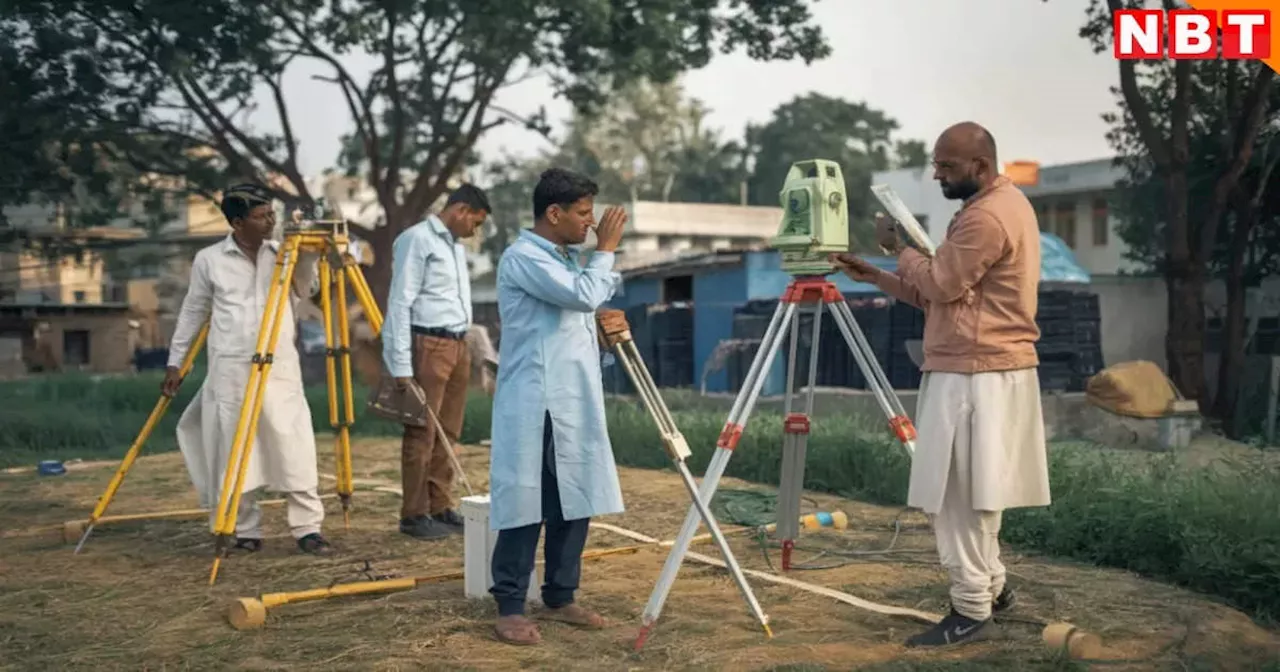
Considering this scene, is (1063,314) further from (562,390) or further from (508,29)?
(562,390)

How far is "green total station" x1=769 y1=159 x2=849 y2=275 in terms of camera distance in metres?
5.46

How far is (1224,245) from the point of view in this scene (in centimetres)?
1614

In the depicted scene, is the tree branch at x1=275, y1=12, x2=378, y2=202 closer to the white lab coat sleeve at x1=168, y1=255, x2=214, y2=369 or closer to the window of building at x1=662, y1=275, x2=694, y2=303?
the window of building at x1=662, y1=275, x2=694, y2=303

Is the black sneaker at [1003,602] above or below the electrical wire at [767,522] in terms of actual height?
above

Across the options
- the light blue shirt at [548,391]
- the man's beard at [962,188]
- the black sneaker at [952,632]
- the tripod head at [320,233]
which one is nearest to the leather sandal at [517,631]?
the light blue shirt at [548,391]

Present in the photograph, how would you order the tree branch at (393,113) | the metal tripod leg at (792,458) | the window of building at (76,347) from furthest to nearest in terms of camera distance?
the window of building at (76,347)
the tree branch at (393,113)
the metal tripod leg at (792,458)

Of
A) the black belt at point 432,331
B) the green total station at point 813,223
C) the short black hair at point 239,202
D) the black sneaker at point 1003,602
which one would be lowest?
the black sneaker at point 1003,602

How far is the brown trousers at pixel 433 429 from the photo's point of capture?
7.12m

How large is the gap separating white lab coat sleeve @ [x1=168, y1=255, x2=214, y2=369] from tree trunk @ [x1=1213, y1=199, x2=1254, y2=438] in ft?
39.6

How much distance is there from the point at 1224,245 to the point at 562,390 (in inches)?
549

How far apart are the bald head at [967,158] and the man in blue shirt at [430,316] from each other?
3.26 meters

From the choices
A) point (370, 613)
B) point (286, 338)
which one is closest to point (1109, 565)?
point (370, 613)

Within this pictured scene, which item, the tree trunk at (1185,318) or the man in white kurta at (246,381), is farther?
the tree trunk at (1185,318)

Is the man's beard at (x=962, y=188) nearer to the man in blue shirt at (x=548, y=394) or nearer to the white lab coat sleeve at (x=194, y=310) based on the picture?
the man in blue shirt at (x=548, y=394)
